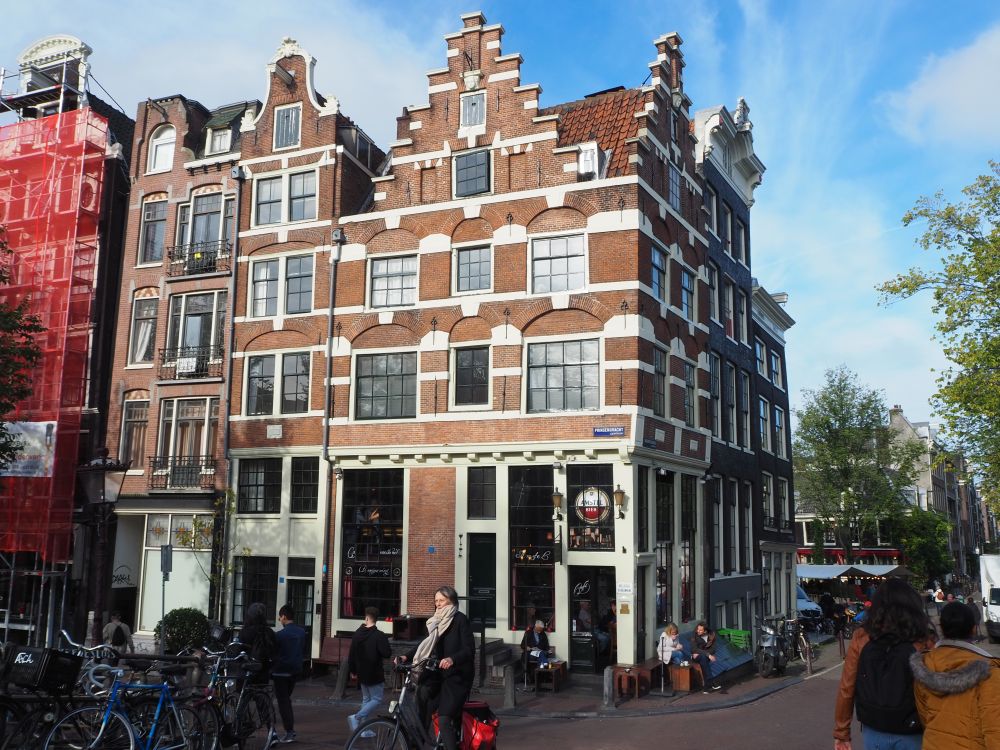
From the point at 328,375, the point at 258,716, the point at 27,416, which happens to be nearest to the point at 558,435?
the point at 328,375

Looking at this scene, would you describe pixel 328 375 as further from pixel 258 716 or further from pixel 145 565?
pixel 258 716

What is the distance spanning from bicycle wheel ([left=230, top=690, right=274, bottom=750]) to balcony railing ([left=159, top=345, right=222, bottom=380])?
649 inches

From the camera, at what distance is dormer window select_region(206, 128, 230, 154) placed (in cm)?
2838

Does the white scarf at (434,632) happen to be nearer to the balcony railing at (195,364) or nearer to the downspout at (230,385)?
the downspout at (230,385)

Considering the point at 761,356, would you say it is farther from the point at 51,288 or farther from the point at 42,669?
the point at 42,669

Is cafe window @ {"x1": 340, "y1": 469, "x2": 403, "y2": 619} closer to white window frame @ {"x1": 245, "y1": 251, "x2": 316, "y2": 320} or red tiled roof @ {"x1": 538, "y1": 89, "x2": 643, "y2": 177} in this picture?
white window frame @ {"x1": 245, "y1": 251, "x2": 316, "y2": 320}

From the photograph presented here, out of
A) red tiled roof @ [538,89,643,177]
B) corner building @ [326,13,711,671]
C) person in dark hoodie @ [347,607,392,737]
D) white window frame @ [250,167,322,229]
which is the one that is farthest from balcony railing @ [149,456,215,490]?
person in dark hoodie @ [347,607,392,737]

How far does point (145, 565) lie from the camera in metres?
26.3

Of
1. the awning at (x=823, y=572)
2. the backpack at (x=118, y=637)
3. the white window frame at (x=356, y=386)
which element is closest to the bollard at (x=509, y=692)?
the backpack at (x=118, y=637)

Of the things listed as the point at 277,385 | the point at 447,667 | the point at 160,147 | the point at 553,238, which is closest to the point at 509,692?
the point at 447,667

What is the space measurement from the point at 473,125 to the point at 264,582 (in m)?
14.2

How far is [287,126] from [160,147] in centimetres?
508

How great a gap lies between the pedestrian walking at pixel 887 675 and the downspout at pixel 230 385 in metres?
22.0

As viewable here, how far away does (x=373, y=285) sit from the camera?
25156 mm
